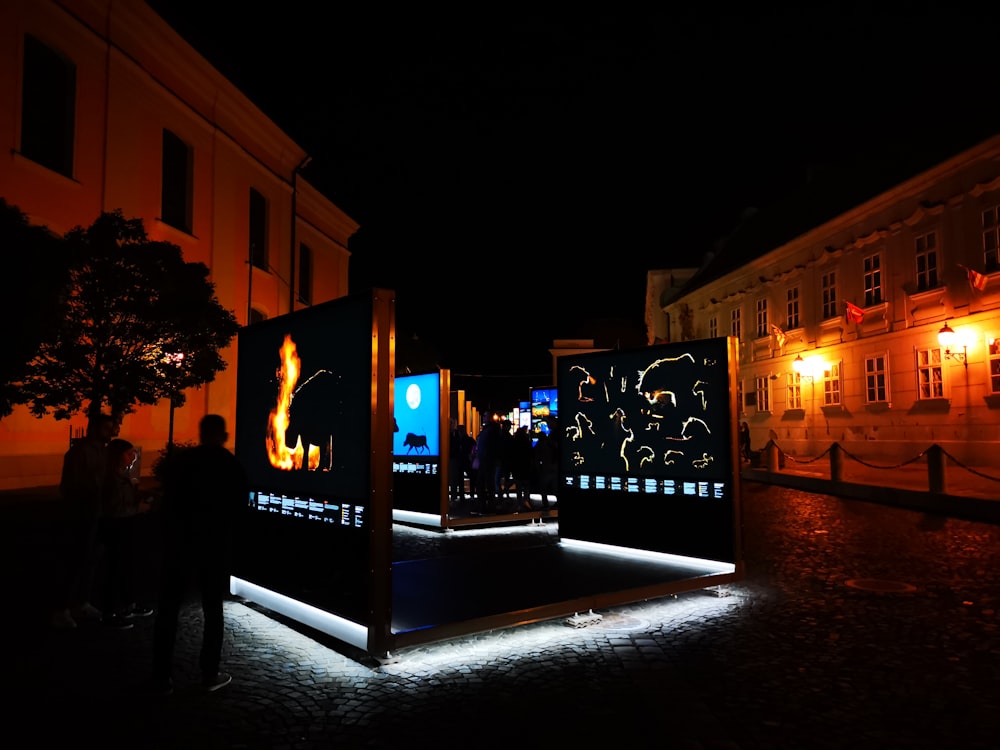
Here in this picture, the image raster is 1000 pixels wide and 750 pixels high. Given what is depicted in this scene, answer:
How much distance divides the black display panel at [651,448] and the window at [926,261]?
17481 millimetres

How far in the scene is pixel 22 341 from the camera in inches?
412

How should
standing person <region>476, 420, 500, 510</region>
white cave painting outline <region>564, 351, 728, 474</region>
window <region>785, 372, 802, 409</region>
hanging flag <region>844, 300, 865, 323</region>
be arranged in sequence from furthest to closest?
→ window <region>785, 372, 802, 409</region> < hanging flag <region>844, 300, 865, 323</region> < standing person <region>476, 420, 500, 510</region> < white cave painting outline <region>564, 351, 728, 474</region>

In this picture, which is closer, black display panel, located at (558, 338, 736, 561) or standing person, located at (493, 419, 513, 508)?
black display panel, located at (558, 338, 736, 561)

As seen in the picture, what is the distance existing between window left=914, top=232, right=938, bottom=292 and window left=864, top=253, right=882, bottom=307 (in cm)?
179

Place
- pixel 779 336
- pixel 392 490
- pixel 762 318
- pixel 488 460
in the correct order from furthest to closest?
pixel 762 318, pixel 779 336, pixel 488 460, pixel 392 490

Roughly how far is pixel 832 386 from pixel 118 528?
2654cm

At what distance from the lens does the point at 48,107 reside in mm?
18516

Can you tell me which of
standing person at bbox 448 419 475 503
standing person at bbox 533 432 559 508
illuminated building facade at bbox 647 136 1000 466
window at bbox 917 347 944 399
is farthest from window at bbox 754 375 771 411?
standing person at bbox 533 432 559 508

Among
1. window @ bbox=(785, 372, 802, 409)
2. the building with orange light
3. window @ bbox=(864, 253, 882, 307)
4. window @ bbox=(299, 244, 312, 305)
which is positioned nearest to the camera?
the building with orange light

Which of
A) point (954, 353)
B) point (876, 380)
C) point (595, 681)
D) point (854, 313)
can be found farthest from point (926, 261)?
point (595, 681)

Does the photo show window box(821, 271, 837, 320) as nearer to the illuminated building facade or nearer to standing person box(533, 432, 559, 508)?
the illuminated building facade

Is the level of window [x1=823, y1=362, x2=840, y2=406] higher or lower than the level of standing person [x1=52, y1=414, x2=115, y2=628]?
higher

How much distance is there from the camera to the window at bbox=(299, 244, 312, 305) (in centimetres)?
3606

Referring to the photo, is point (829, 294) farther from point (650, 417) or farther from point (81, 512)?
point (81, 512)
